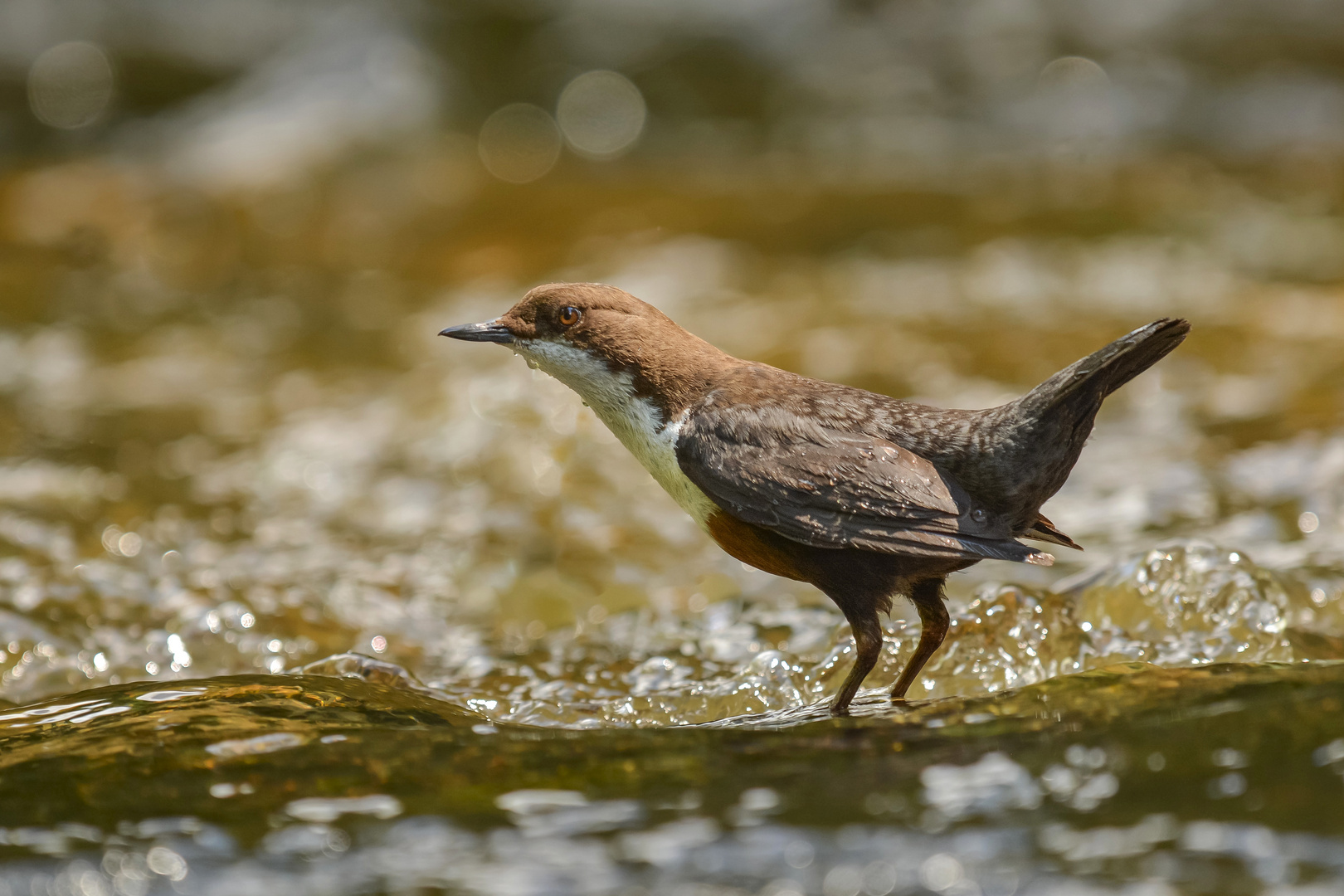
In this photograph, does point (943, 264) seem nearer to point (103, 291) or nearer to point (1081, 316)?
point (1081, 316)

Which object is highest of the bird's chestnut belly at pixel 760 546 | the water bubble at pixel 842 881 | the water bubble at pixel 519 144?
the water bubble at pixel 519 144

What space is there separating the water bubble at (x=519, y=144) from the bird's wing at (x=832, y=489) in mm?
7494

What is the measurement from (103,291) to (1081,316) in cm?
642

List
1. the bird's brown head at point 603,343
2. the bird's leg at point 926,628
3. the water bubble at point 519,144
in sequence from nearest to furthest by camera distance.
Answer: the bird's leg at point 926,628, the bird's brown head at point 603,343, the water bubble at point 519,144

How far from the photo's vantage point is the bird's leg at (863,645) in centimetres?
303

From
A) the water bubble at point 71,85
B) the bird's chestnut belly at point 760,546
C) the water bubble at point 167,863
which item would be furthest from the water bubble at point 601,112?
the water bubble at point 167,863

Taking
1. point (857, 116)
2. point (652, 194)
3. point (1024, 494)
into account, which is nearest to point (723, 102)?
point (857, 116)

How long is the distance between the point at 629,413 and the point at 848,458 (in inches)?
25.5

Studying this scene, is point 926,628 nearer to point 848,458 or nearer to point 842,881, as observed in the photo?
point 848,458

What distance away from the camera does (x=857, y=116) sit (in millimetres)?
11508

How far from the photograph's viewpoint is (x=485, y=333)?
3.45m

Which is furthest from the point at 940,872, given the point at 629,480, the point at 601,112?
the point at 601,112

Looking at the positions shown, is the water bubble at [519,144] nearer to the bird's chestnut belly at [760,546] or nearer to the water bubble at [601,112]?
the water bubble at [601,112]

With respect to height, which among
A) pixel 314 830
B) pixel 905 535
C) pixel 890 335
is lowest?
pixel 314 830
